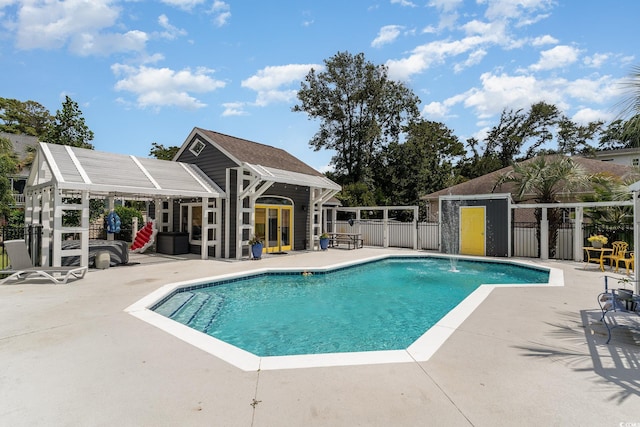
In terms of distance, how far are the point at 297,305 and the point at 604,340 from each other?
480 cm

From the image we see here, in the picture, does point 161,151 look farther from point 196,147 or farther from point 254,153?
point 254,153

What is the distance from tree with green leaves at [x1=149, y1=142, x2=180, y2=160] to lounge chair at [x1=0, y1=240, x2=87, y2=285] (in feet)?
78.1

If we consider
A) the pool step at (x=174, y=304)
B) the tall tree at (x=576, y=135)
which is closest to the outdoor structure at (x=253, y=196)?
the pool step at (x=174, y=304)

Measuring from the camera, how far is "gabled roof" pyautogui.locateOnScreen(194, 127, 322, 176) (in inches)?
492

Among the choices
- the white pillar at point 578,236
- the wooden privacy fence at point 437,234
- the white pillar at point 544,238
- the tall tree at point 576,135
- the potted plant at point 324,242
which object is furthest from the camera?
the tall tree at point 576,135

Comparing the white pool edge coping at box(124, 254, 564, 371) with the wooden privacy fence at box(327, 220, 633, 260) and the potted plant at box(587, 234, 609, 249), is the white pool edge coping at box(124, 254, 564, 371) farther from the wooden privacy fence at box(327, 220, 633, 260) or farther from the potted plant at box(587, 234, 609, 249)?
the wooden privacy fence at box(327, 220, 633, 260)

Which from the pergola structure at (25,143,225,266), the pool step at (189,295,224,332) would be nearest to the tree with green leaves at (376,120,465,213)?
the pergola structure at (25,143,225,266)

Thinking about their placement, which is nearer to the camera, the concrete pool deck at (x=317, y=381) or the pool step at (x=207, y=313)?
the concrete pool deck at (x=317, y=381)

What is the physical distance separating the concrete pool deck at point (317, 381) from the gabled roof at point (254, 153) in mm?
8551

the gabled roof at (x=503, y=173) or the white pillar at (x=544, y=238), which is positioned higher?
the gabled roof at (x=503, y=173)

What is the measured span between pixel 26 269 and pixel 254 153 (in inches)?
345

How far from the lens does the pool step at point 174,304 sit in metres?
5.83

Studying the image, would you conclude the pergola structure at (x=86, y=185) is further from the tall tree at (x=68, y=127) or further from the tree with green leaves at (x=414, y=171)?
the tree with green leaves at (x=414, y=171)

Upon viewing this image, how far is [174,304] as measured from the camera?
6.34m
